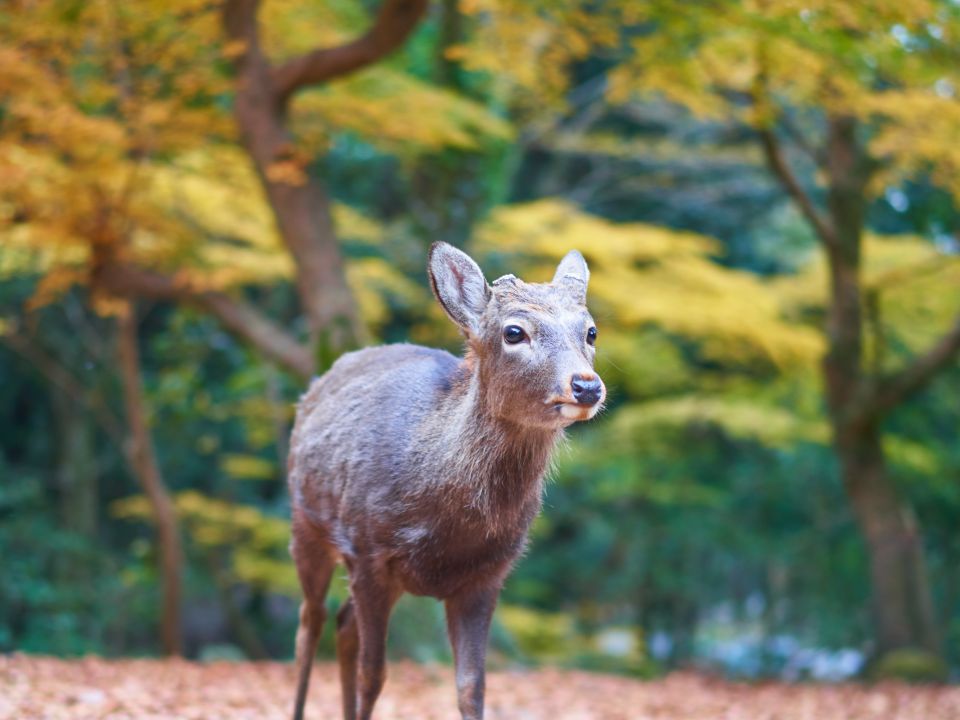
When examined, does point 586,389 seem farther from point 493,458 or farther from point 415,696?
point 415,696

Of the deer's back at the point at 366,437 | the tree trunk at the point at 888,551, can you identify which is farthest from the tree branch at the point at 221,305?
the tree trunk at the point at 888,551

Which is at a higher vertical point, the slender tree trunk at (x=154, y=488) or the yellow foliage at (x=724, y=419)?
the yellow foliage at (x=724, y=419)

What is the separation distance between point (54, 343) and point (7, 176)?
602cm

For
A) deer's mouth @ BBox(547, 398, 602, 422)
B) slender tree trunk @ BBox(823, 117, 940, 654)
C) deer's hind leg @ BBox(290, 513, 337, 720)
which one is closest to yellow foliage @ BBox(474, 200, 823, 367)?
slender tree trunk @ BBox(823, 117, 940, 654)

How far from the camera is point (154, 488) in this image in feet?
33.6

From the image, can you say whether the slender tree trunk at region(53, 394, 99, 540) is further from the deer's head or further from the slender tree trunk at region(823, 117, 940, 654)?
the deer's head

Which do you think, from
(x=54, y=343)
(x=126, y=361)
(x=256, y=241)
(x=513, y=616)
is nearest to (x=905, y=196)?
(x=513, y=616)

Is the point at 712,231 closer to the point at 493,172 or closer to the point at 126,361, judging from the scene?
the point at 493,172

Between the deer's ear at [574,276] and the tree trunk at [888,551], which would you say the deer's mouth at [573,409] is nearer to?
the deer's ear at [574,276]

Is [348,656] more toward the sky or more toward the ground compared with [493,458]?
more toward the ground

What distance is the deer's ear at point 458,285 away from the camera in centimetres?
365

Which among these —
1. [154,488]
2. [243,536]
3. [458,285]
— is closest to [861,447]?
[154,488]

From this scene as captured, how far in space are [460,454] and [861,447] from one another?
7771 mm

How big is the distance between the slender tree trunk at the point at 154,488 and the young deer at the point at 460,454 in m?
5.82
